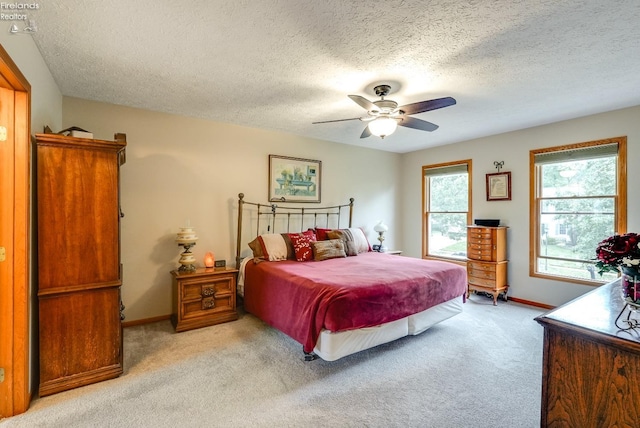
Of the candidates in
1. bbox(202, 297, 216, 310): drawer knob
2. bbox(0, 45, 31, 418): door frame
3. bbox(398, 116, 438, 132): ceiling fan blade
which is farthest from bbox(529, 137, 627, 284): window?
bbox(0, 45, 31, 418): door frame

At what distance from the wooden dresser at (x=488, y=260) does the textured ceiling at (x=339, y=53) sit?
5.92 feet

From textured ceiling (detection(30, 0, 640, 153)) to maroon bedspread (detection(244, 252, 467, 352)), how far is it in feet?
6.15

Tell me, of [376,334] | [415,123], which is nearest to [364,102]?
[415,123]

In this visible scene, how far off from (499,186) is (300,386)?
4.21 metres

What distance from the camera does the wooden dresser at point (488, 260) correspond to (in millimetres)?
4363

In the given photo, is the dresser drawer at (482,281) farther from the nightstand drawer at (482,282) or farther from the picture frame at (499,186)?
the picture frame at (499,186)

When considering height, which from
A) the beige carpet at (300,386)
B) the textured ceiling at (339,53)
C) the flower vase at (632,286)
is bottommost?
the beige carpet at (300,386)

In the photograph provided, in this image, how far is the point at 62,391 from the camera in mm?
2199

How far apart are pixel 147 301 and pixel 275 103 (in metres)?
2.83

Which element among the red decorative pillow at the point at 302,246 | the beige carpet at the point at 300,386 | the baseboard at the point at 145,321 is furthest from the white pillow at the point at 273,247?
the baseboard at the point at 145,321

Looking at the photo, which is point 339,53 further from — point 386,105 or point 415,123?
point 415,123

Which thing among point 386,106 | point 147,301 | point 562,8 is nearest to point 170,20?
point 386,106

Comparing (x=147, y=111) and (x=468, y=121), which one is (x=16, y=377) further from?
(x=468, y=121)

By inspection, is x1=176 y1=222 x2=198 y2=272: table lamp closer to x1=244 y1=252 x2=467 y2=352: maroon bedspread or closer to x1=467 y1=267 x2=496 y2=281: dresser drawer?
x1=244 y1=252 x2=467 y2=352: maroon bedspread
